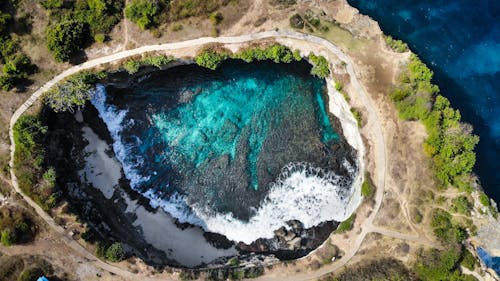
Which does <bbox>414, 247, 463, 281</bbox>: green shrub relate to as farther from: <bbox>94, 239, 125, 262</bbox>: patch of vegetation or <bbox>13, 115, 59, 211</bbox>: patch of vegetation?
<bbox>13, 115, 59, 211</bbox>: patch of vegetation

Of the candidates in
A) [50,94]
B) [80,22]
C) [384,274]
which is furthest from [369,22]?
[50,94]

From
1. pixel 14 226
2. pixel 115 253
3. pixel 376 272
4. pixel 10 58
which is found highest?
pixel 10 58

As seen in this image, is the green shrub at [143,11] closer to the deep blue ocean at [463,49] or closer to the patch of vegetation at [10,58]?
the patch of vegetation at [10,58]

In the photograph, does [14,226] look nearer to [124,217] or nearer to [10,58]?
[124,217]

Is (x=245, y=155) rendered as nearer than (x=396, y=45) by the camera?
No

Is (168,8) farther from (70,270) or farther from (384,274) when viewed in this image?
(384,274)

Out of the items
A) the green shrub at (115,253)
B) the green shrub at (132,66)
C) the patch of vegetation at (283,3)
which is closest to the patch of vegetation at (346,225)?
the green shrub at (115,253)

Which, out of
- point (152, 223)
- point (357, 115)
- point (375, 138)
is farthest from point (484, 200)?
point (152, 223)
